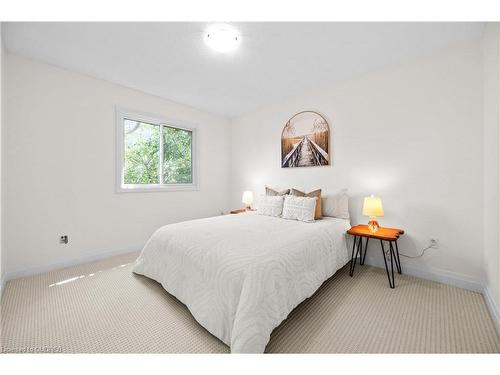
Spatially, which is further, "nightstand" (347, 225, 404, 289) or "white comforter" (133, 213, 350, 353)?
"nightstand" (347, 225, 404, 289)

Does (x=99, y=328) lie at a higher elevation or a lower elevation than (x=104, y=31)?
lower

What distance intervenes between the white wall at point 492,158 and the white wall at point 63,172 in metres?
3.95

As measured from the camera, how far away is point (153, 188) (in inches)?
141

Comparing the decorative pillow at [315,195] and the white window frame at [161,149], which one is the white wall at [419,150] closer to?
the decorative pillow at [315,195]

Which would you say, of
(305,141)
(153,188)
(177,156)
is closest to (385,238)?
(305,141)

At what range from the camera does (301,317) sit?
175 cm

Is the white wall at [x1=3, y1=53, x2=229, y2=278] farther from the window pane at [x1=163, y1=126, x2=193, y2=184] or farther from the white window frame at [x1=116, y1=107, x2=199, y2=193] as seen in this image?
the window pane at [x1=163, y1=126, x2=193, y2=184]

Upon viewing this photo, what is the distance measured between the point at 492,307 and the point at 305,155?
247 centimetres

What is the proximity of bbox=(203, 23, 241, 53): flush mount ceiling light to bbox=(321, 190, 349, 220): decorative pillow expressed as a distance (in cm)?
218

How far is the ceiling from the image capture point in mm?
1966

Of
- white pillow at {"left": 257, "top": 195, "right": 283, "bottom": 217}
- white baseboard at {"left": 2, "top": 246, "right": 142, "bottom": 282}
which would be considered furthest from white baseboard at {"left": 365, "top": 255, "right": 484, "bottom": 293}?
white baseboard at {"left": 2, "top": 246, "right": 142, "bottom": 282}
